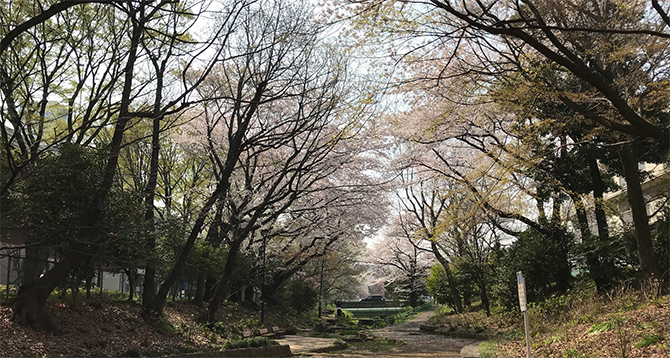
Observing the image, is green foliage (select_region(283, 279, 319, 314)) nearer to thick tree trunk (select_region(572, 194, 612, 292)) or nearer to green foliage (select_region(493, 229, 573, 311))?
green foliage (select_region(493, 229, 573, 311))

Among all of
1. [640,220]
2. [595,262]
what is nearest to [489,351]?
[640,220]

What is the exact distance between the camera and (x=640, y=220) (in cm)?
1084

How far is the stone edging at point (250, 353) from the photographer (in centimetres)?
976

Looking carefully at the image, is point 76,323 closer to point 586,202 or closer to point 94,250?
point 94,250

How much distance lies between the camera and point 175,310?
653 inches

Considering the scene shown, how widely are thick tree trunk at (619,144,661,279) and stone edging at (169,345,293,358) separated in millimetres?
8303

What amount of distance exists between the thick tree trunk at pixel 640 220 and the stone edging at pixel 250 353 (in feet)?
27.2

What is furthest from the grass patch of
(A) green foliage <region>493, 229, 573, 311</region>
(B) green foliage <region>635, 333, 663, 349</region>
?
(A) green foliage <region>493, 229, 573, 311</region>

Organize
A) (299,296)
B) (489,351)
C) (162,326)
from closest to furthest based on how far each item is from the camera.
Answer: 1. (489,351)
2. (162,326)
3. (299,296)

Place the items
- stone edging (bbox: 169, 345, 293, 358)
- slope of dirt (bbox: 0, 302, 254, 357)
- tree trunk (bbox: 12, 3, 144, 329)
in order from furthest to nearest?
stone edging (bbox: 169, 345, 293, 358), tree trunk (bbox: 12, 3, 144, 329), slope of dirt (bbox: 0, 302, 254, 357)

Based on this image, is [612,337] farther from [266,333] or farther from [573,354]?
[266,333]

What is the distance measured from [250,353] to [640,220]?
358 inches

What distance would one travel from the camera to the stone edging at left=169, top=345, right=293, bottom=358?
9758 millimetres

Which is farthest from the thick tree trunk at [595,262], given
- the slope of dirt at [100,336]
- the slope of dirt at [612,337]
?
the slope of dirt at [100,336]
